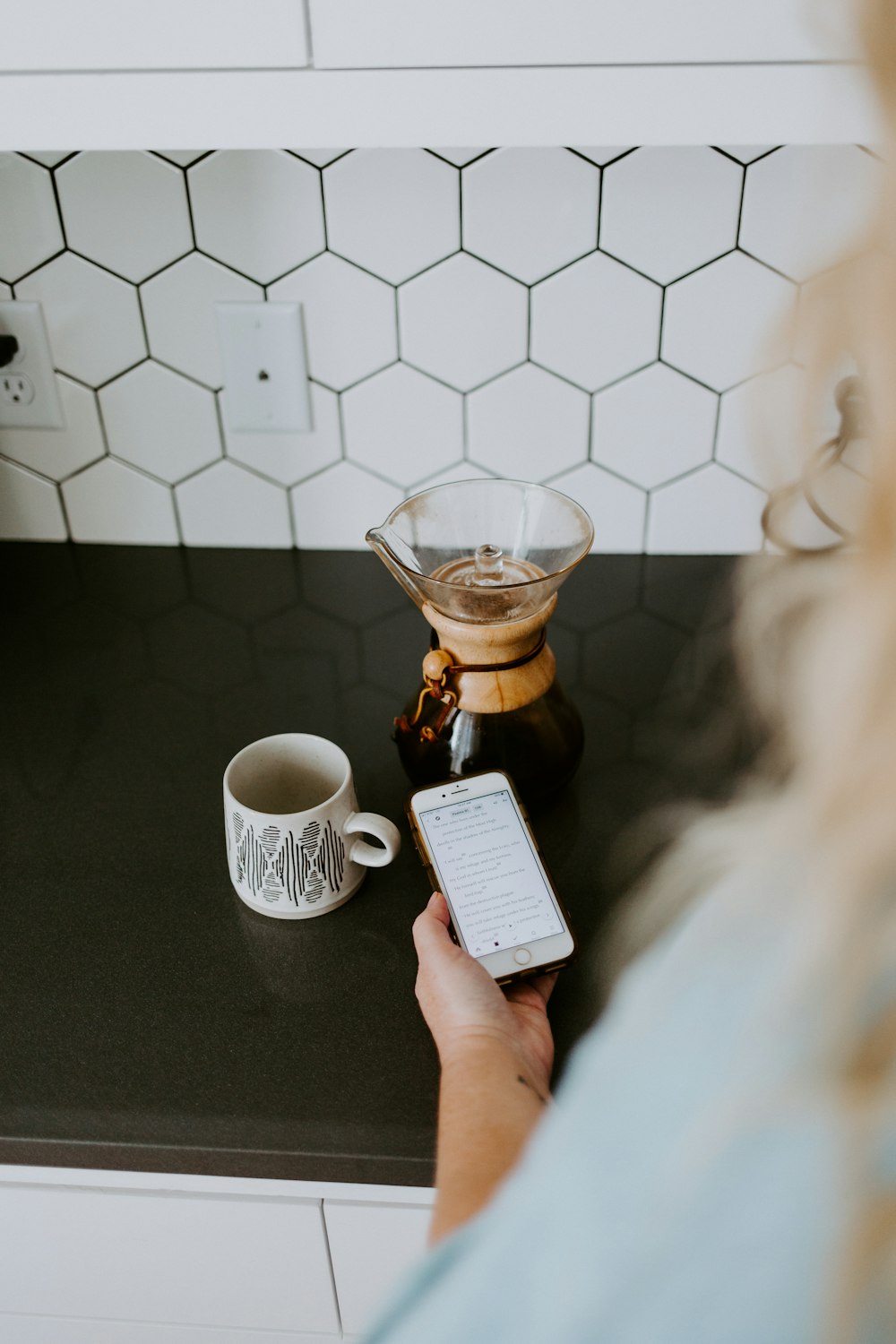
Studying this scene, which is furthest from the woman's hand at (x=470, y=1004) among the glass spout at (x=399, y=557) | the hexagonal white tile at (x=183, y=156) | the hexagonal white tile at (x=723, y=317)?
the hexagonal white tile at (x=183, y=156)

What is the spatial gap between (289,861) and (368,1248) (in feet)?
0.88

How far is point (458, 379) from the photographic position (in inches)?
43.1

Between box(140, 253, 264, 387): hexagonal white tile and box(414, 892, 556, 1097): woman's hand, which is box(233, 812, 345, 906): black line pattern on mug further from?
box(140, 253, 264, 387): hexagonal white tile

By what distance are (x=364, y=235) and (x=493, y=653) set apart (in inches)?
18.7

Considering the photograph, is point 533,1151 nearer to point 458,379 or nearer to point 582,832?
point 582,832

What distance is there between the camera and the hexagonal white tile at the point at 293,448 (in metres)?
1.13

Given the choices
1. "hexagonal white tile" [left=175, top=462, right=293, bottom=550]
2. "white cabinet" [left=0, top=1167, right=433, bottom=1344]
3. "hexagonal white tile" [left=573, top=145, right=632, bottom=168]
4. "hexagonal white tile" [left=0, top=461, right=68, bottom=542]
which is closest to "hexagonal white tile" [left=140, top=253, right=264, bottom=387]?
"hexagonal white tile" [left=175, top=462, right=293, bottom=550]

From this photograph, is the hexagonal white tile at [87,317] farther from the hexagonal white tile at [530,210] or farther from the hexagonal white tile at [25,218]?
the hexagonal white tile at [530,210]

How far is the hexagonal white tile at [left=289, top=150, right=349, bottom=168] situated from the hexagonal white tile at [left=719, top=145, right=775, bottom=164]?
0.34m

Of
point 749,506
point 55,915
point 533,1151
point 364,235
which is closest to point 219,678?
point 55,915

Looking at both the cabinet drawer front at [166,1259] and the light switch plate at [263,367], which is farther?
the light switch plate at [263,367]

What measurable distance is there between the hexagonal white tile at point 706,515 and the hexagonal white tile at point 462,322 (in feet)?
0.73

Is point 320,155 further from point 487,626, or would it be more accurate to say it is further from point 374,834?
point 374,834

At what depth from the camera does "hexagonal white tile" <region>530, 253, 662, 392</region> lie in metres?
1.04
